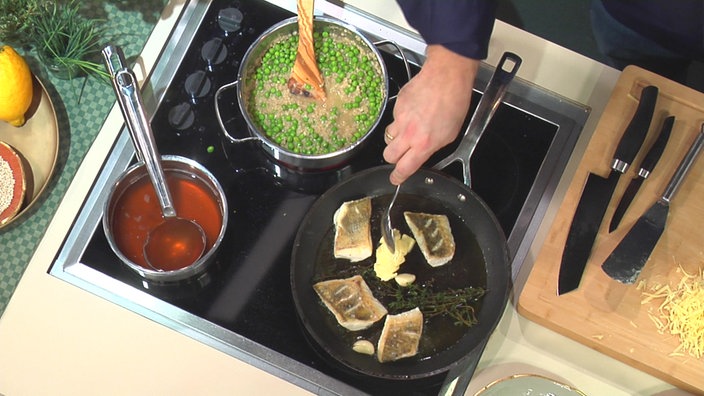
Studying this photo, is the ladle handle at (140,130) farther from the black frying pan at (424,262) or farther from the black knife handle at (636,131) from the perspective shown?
the black knife handle at (636,131)

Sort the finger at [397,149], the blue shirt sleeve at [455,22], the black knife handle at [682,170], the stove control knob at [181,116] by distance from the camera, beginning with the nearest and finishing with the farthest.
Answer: the blue shirt sleeve at [455,22] → the finger at [397,149] → the black knife handle at [682,170] → the stove control knob at [181,116]

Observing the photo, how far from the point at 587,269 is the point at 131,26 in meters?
1.11

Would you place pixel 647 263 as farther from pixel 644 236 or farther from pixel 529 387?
pixel 529 387

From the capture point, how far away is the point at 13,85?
155cm

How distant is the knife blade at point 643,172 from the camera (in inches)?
60.9

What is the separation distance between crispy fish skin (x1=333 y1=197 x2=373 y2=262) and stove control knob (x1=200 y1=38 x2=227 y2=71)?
1.45 ft

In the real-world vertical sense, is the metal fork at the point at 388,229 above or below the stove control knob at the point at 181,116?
below

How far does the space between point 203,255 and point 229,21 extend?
1.80ft

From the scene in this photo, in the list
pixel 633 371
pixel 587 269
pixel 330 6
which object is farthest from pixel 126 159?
pixel 633 371

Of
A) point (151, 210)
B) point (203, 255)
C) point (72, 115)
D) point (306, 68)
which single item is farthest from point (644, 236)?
point (72, 115)

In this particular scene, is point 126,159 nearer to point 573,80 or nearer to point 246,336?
point 246,336

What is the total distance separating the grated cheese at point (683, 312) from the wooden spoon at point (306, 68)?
30.7 inches

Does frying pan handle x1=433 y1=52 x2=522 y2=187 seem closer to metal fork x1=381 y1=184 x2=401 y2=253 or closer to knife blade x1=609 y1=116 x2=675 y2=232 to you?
metal fork x1=381 y1=184 x2=401 y2=253

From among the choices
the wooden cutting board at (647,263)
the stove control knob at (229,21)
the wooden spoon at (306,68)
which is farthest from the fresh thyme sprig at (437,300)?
the stove control knob at (229,21)
